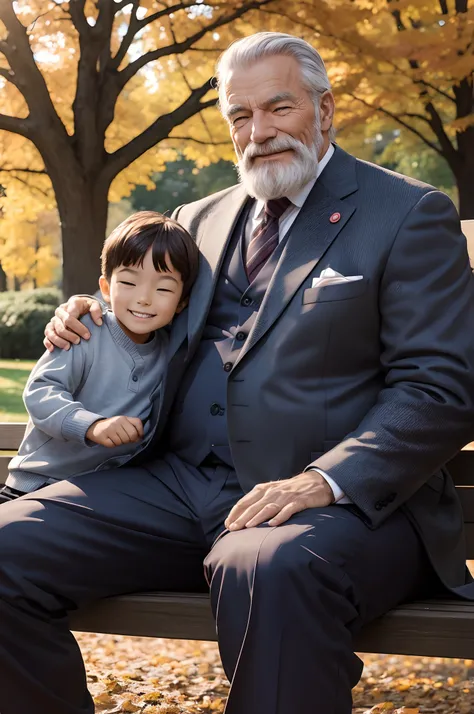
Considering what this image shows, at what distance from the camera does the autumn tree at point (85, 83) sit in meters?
8.82

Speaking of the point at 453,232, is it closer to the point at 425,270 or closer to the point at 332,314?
the point at 425,270

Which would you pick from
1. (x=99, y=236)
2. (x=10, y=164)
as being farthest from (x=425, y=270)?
(x=10, y=164)

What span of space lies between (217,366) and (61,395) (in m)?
0.48

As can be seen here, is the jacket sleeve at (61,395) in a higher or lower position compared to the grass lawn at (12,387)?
higher

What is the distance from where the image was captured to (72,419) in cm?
303

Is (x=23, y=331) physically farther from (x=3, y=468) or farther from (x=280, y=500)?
(x=280, y=500)

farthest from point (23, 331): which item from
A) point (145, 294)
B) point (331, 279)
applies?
point (331, 279)

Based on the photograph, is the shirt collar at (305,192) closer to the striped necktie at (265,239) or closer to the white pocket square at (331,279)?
the striped necktie at (265,239)

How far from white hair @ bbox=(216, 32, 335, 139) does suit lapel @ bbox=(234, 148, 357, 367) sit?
10.4 inches

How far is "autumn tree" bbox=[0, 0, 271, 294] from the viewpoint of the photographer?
8.82 m

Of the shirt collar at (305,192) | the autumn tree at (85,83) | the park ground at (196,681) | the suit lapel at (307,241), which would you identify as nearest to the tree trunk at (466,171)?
the autumn tree at (85,83)

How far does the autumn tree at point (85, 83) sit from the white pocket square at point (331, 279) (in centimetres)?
634

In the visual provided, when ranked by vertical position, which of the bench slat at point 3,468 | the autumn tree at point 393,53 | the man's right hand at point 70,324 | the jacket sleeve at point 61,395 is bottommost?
the bench slat at point 3,468

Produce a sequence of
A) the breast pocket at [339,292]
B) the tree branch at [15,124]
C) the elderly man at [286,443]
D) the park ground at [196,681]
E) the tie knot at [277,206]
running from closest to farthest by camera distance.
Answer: the elderly man at [286,443]
the breast pocket at [339,292]
the tie knot at [277,206]
the park ground at [196,681]
the tree branch at [15,124]
